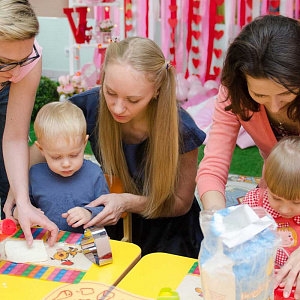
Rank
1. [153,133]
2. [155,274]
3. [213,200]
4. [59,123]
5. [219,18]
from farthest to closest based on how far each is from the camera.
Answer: [219,18]
[153,133]
[59,123]
[213,200]
[155,274]

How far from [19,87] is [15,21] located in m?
0.37

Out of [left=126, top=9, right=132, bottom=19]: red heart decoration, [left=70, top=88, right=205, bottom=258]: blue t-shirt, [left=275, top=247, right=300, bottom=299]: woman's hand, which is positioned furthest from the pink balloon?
[left=275, top=247, right=300, bottom=299]: woman's hand

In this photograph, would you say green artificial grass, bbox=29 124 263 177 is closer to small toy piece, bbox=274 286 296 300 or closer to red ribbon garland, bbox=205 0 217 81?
red ribbon garland, bbox=205 0 217 81

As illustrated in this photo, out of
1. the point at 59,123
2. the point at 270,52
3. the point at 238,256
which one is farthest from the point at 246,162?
the point at 238,256

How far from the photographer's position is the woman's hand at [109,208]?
154 cm

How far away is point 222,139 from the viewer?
159 cm

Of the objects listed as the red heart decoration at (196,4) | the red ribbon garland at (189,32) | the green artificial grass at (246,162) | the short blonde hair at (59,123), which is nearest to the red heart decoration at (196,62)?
the red ribbon garland at (189,32)

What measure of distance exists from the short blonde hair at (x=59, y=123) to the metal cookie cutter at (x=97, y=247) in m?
0.40

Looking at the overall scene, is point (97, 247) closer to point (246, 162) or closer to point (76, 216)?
point (76, 216)

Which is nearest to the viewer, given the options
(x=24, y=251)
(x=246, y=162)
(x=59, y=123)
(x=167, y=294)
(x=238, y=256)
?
(x=238, y=256)

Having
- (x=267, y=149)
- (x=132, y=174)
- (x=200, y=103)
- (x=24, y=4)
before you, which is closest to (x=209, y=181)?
(x=267, y=149)

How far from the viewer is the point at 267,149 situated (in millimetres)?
1643

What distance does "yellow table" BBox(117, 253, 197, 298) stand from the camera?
114cm

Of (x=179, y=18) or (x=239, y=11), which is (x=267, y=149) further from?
(x=179, y=18)
